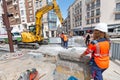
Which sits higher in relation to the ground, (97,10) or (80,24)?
(97,10)

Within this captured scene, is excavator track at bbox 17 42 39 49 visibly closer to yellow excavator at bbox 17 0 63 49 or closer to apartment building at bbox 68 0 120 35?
yellow excavator at bbox 17 0 63 49

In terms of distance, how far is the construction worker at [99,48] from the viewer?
262 cm

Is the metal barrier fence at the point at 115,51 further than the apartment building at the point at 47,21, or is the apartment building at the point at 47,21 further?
the apartment building at the point at 47,21

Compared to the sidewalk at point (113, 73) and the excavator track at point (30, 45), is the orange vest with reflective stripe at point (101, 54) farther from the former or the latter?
the excavator track at point (30, 45)

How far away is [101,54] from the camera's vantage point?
270 centimetres

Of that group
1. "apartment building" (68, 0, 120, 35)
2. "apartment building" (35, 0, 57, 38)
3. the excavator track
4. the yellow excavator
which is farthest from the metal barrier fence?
"apartment building" (68, 0, 120, 35)

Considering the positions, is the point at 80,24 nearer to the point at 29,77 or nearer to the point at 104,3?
the point at 104,3

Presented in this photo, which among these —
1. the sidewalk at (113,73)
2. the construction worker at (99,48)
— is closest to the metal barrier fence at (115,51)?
the sidewalk at (113,73)

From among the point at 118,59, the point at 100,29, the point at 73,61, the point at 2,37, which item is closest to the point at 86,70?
the point at 73,61

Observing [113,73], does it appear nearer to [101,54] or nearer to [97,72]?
[97,72]

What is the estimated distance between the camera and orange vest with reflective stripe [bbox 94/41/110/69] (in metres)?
2.62

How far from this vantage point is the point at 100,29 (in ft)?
8.55

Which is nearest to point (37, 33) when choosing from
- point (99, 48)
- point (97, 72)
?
point (97, 72)

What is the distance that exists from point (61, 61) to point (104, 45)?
65.1 inches
